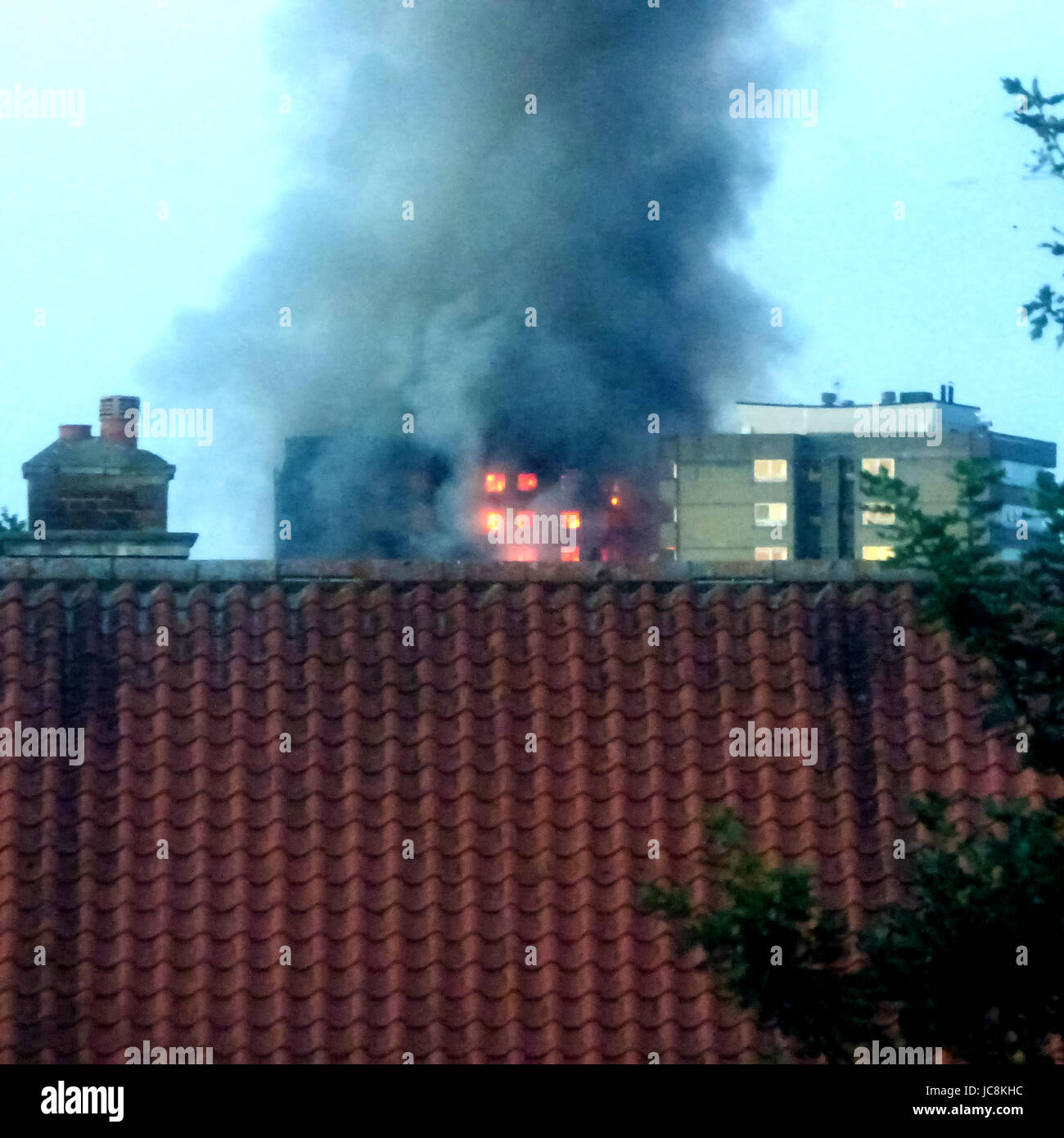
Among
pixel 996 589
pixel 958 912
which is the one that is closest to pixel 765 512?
pixel 996 589

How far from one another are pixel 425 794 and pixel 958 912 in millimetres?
3906

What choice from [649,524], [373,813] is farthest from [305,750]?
[649,524]

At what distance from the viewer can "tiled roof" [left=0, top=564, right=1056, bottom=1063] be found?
8.66 metres

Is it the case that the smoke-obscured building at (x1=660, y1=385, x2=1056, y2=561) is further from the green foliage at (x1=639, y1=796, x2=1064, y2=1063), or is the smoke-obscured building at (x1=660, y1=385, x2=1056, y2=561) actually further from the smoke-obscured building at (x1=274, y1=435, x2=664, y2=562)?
the green foliage at (x1=639, y1=796, x2=1064, y2=1063)

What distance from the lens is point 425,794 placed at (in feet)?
29.9

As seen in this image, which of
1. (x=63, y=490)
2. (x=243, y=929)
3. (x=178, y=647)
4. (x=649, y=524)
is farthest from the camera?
(x=649, y=524)

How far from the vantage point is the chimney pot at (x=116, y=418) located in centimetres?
1376

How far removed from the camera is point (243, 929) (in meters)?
8.78

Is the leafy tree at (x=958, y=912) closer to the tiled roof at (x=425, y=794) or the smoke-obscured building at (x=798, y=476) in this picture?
the tiled roof at (x=425, y=794)

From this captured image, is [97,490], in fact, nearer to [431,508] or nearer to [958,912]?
[958,912]

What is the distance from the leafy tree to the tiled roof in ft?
9.32

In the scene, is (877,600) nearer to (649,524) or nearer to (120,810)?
(120,810)

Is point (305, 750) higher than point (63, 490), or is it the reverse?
point (63, 490)

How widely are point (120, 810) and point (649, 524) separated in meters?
Answer: 48.7
